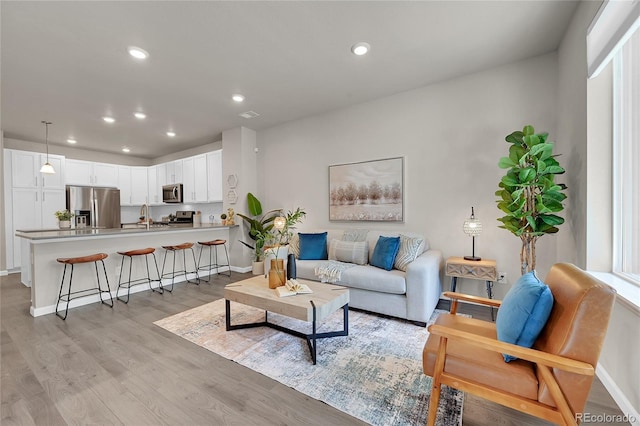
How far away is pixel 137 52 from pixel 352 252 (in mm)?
3247

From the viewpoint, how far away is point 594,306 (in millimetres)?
1131

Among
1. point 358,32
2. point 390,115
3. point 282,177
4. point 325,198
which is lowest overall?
point 325,198

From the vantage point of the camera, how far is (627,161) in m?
1.86

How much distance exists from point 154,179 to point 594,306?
823 cm

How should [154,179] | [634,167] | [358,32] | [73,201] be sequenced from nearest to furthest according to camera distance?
[634,167] → [358,32] → [73,201] → [154,179]

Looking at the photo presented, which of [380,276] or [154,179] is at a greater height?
[154,179]

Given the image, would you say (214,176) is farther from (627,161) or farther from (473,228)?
(627,161)

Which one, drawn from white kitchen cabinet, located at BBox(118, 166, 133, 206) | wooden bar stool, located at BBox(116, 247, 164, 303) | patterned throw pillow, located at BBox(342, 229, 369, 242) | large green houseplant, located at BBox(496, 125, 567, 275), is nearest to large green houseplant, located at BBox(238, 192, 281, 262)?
wooden bar stool, located at BBox(116, 247, 164, 303)

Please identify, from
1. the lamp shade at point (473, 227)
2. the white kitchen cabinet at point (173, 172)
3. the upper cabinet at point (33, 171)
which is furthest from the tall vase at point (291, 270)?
the upper cabinet at point (33, 171)

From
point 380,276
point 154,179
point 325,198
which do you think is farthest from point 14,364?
point 154,179

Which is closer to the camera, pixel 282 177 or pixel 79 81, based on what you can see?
pixel 79 81

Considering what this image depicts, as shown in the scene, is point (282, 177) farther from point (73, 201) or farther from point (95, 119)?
point (73, 201)

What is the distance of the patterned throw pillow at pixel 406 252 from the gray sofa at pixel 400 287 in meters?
0.06

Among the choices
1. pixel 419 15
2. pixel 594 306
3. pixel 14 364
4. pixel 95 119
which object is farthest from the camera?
pixel 95 119
